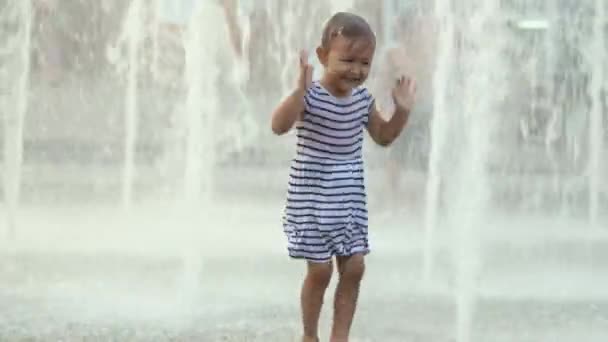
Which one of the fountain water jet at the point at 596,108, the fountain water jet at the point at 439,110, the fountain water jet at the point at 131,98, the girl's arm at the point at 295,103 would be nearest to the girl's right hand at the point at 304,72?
the girl's arm at the point at 295,103

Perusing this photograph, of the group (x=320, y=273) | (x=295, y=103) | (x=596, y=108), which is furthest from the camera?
(x=596, y=108)

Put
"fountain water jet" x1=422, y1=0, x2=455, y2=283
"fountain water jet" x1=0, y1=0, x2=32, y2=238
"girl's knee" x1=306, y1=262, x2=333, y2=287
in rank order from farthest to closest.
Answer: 1. "fountain water jet" x1=0, y1=0, x2=32, y2=238
2. "fountain water jet" x1=422, y1=0, x2=455, y2=283
3. "girl's knee" x1=306, y1=262, x2=333, y2=287

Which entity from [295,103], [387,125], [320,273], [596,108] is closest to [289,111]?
[295,103]

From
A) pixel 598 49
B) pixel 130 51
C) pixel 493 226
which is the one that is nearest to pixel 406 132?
pixel 493 226

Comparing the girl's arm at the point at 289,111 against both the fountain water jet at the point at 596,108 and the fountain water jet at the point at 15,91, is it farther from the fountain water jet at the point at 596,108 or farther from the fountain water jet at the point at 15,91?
the fountain water jet at the point at 596,108

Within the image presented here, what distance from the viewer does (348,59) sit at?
296 centimetres

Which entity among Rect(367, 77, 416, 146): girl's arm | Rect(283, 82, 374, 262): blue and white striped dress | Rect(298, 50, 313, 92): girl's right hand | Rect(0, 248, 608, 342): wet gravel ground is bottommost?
Rect(0, 248, 608, 342): wet gravel ground

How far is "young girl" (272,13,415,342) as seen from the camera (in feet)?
9.71

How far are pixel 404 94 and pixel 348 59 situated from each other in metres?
0.23

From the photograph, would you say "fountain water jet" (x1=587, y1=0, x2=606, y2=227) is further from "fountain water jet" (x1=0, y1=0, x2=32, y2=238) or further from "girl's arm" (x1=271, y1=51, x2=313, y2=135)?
"girl's arm" (x1=271, y1=51, x2=313, y2=135)

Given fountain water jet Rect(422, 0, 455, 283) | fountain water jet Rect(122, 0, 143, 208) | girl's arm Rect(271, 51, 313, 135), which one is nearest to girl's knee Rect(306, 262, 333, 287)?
girl's arm Rect(271, 51, 313, 135)

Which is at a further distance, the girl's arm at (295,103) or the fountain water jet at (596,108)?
the fountain water jet at (596,108)

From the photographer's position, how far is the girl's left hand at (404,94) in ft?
10.0

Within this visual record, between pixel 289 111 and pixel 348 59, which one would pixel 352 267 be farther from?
pixel 348 59
